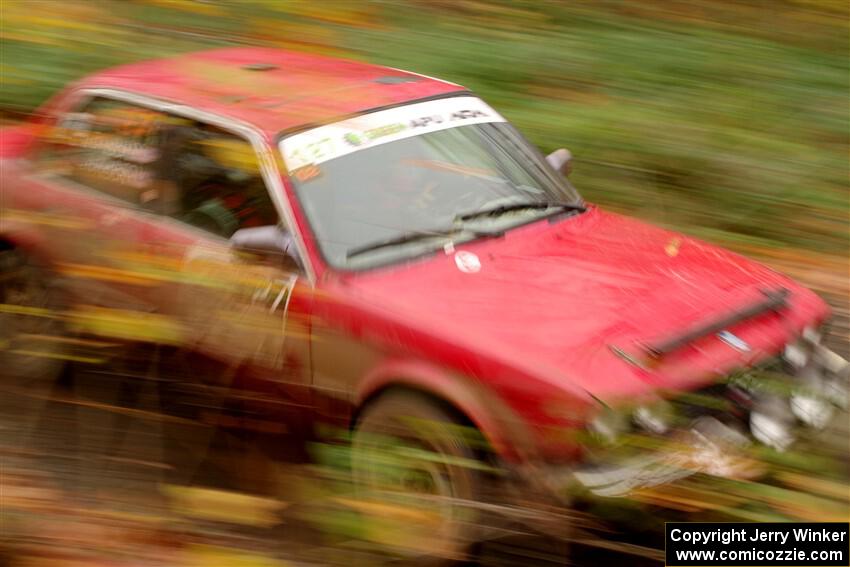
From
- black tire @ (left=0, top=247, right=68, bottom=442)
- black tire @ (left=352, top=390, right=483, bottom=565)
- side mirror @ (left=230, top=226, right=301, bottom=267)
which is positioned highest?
side mirror @ (left=230, top=226, right=301, bottom=267)

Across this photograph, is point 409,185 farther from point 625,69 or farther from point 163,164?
point 625,69

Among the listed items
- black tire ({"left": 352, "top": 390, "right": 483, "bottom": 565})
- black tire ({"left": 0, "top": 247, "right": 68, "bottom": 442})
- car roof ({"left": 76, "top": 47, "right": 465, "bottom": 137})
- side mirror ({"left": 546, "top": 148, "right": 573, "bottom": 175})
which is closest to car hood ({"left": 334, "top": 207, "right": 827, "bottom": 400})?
black tire ({"left": 352, "top": 390, "right": 483, "bottom": 565})

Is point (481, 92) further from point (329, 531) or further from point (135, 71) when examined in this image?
point (329, 531)

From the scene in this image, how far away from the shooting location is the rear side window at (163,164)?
4035 millimetres

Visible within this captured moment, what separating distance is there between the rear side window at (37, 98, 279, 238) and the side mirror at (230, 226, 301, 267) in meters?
0.12

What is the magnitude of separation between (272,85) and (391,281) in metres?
1.28

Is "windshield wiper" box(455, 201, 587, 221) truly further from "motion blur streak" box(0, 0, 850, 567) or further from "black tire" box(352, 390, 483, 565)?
"black tire" box(352, 390, 483, 565)

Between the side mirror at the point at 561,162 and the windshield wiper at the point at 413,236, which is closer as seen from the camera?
the windshield wiper at the point at 413,236

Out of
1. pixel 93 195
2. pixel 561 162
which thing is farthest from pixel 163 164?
pixel 561 162

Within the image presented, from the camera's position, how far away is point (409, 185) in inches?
161

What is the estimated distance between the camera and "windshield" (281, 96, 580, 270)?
389 centimetres

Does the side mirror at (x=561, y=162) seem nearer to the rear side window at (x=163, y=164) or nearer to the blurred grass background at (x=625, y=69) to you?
the blurred grass background at (x=625, y=69)

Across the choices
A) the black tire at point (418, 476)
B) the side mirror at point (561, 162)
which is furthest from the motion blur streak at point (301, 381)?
the side mirror at point (561, 162)

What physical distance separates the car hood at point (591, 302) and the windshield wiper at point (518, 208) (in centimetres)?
12
